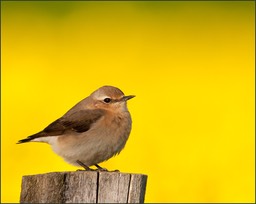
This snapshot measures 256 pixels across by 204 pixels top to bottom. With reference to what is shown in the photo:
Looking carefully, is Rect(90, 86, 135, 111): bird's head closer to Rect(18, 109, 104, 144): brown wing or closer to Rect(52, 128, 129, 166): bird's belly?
Rect(18, 109, 104, 144): brown wing

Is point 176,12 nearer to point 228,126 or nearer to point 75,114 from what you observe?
point 228,126

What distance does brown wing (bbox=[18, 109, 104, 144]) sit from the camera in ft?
31.1

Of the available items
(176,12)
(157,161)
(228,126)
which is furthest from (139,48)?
(157,161)

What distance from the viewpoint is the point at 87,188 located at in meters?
6.67

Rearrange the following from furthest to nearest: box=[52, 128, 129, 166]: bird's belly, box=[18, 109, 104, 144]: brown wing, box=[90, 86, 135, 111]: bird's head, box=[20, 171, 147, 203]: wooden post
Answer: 1. box=[90, 86, 135, 111]: bird's head
2. box=[18, 109, 104, 144]: brown wing
3. box=[52, 128, 129, 166]: bird's belly
4. box=[20, 171, 147, 203]: wooden post

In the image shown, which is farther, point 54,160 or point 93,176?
point 54,160

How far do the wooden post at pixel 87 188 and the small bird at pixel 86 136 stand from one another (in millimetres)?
2607

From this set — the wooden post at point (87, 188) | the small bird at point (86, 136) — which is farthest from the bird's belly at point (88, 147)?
the wooden post at point (87, 188)

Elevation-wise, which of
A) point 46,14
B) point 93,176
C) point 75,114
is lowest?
point 93,176

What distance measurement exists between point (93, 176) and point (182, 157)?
5.21 m

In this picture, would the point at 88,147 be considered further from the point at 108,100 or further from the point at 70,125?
the point at 108,100

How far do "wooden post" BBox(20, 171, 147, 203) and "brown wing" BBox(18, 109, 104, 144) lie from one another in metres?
2.70

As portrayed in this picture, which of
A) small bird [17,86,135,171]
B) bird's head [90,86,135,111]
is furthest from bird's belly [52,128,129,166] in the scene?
bird's head [90,86,135,111]

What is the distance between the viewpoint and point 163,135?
12.0 meters
